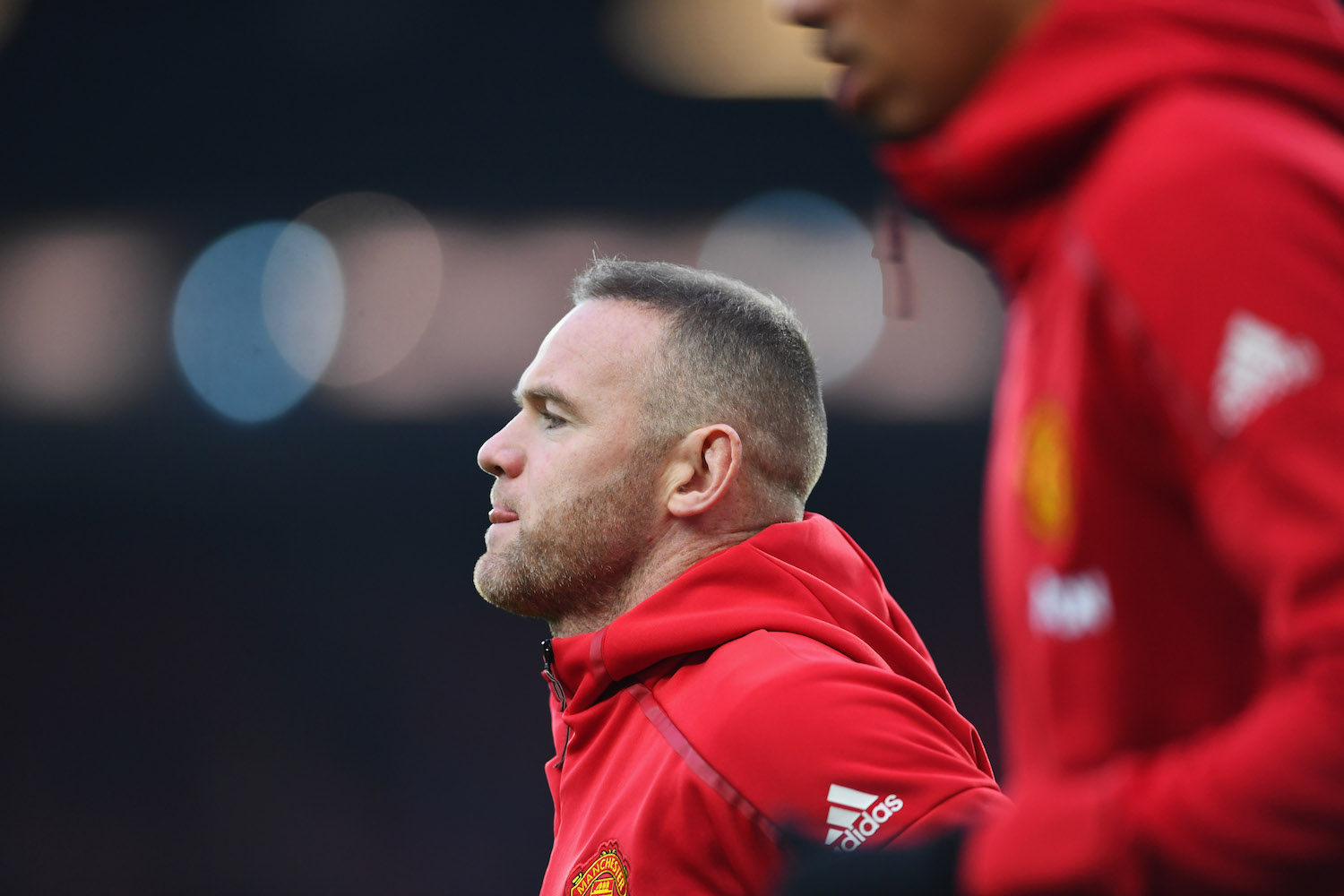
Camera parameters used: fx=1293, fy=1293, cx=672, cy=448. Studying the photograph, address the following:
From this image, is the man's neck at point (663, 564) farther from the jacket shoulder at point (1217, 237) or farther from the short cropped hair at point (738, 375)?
the jacket shoulder at point (1217, 237)

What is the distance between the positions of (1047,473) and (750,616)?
803 millimetres

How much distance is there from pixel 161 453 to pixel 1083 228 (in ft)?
12.8

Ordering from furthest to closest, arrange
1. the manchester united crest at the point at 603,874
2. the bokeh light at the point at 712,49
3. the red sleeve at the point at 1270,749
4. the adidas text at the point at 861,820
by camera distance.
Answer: the bokeh light at the point at 712,49, the manchester united crest at the point at 603,874, the adidas text at the point at 861,820, the red sleeve at the point at 1270,749

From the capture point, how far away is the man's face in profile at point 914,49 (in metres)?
0.59

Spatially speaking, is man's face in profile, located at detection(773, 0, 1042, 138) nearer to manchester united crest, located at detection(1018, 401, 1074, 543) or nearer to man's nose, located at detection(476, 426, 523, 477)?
manchester united crest, located at detection(1018, 401, 1074, 543)

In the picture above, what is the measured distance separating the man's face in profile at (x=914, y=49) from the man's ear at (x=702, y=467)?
91 cm

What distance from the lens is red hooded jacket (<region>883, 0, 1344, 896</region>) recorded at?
0.46 meters

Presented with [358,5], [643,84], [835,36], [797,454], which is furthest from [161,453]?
[835,36]

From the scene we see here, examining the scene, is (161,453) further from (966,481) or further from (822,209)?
(966,481)

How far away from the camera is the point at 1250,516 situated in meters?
0.47

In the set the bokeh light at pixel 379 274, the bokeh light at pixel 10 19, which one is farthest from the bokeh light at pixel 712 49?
the bokeh light at pixel 10 19

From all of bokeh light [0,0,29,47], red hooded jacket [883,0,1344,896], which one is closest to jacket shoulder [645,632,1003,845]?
red hooded jacket [883,0,1344,896]

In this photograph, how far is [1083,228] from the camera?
522mm

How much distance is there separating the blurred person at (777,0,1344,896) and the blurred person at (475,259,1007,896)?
1.80 feet
